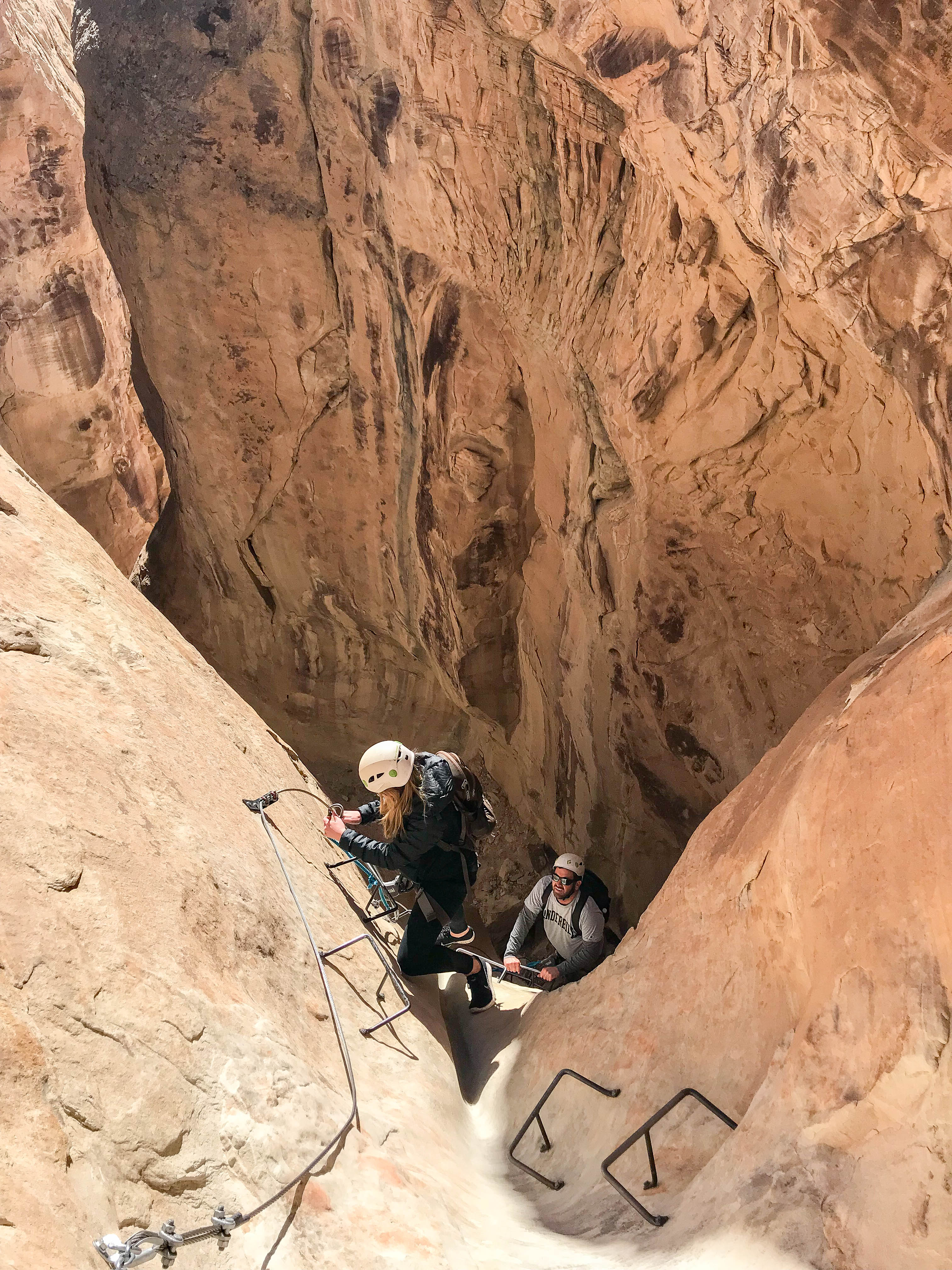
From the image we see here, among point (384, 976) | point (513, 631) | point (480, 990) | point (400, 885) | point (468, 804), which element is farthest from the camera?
point (513, 631)

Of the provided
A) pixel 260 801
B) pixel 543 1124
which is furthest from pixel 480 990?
pixel 260 801

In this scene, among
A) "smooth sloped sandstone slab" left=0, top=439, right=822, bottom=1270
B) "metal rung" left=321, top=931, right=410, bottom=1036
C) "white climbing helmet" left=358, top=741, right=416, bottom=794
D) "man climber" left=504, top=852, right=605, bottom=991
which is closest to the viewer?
"smooth sloped sandstone slab" left=0, top=439, right=822, bottom=1270

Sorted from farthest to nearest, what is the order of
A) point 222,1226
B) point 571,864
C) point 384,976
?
point 571,864 < point 384,976 < point 222,1226

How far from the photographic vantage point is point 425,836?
5195 millimetres

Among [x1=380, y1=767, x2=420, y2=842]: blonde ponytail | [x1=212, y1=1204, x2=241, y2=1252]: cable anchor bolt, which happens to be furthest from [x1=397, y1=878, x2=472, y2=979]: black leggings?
[x1=212, y1=1204, x2=241, y2=1252]: cable anchor bolt

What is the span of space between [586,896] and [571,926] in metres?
0.20

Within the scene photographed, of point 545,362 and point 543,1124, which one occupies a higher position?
Result: point 545,362

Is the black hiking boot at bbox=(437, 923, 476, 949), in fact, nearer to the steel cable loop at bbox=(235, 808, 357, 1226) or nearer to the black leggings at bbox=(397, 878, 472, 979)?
the black leggings at bbox=(397, 878, 472, 979)

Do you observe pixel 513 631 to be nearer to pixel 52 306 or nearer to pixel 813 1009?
pixel 813 1009

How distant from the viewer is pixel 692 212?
5.26 meters

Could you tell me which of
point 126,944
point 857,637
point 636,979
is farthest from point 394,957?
point 857,637

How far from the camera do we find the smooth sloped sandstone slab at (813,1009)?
262 cm

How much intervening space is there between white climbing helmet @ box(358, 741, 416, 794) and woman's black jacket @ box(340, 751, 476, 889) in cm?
16

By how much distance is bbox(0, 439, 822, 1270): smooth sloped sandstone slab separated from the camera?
7.61 feet
